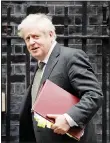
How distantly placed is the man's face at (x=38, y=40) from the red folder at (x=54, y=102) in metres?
0.24

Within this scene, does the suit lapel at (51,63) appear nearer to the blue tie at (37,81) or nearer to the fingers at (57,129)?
the blue tie at (37,81)

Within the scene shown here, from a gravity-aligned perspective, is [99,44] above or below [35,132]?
above

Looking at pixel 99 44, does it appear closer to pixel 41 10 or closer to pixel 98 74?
pixel 98 74

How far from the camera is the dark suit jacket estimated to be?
10.1 ft

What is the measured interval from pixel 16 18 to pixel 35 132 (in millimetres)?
1800

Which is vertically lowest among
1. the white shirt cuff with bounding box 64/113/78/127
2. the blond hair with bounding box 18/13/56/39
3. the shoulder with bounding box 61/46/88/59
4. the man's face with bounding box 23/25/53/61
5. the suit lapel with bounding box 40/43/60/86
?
the white shirt cuff with bounding box 64/113/78/127

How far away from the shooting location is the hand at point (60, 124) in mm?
3027

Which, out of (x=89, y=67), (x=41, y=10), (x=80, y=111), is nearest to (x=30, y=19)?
(x=89, y=67)

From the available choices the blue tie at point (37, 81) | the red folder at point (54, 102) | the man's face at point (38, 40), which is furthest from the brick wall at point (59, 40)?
the red folder at point (54, 102)

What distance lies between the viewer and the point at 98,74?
4.87m

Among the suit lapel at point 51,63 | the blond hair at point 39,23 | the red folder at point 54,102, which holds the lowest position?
the red folder at point 54,102

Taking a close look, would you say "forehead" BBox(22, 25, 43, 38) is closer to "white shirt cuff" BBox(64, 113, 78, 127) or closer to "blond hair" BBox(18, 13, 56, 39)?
"blond hair" BBox(18, 13, 56, 39)

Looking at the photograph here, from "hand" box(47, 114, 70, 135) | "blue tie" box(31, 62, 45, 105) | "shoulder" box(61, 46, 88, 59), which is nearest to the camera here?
"hand" box(47, 114, 70, 135)

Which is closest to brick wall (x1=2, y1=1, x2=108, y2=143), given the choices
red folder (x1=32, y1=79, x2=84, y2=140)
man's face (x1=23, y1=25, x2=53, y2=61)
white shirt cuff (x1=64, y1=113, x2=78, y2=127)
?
man's face (x1=23, y1=25, x2=53, y2=61)
